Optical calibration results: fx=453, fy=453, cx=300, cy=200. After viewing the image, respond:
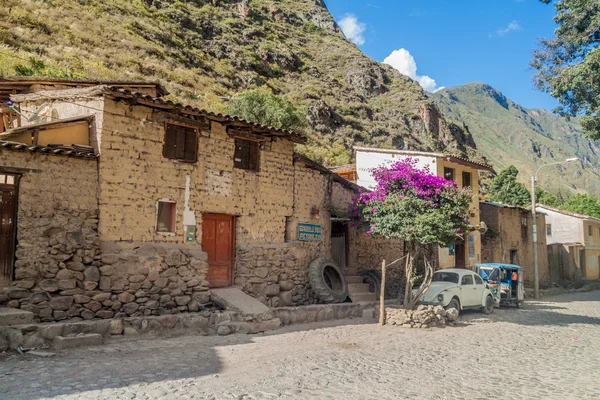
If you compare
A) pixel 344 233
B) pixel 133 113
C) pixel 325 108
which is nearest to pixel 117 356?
pixel 133 113

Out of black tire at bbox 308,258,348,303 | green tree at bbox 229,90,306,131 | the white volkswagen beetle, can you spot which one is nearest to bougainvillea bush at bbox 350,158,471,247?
black tire at bbox 308,258,348,303

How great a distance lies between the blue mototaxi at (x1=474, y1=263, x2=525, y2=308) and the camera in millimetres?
18609

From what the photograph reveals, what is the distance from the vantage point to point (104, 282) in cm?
1004

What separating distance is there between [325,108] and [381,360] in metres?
40.8

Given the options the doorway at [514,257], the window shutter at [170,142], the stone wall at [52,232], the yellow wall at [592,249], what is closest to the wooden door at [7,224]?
the stone wall at [52,232]

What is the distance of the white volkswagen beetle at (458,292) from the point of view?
15047 millimetres

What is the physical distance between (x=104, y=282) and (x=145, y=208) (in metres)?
2.03

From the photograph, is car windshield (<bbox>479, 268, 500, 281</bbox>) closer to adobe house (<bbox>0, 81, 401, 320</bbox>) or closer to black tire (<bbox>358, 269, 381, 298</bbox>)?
black tire (<bbox>358, 269, 381, 298</bbox>)

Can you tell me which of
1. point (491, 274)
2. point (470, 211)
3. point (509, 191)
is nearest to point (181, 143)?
point (491, 274)

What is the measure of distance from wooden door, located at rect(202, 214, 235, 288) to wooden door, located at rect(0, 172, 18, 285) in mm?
4720

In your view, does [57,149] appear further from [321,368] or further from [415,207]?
[415,207]

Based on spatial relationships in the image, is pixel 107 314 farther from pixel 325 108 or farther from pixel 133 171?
pixel 325 108

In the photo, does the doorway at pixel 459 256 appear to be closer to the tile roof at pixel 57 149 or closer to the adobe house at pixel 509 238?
the adobe house at pixel 509 238

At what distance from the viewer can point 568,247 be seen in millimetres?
34875
